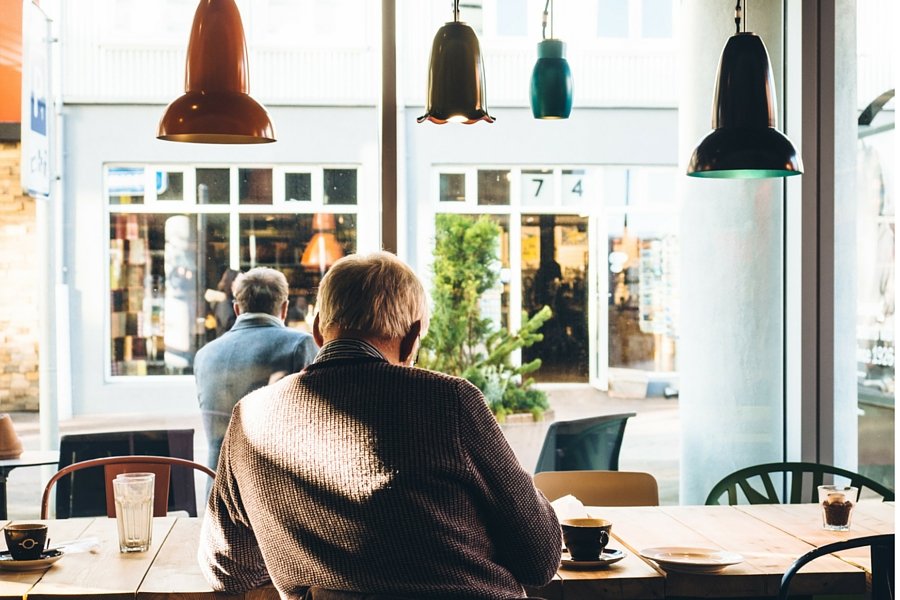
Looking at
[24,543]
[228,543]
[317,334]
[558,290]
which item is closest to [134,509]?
[24,543]

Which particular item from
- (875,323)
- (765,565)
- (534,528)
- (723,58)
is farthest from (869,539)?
(875,323)

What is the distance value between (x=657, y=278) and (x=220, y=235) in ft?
6.51

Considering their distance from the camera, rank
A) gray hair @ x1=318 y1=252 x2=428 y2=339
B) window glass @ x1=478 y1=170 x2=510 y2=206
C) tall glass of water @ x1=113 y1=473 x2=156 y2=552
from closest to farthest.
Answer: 1. gray hair @ x1=318 y1=252 x2=428 y2=339
2. tall glass of water @ x1=113 y1=473 x2=156 y2=552
3. window glass @ x1=478 y1=170 x2=510 y2=206

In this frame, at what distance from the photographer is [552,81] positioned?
370cm

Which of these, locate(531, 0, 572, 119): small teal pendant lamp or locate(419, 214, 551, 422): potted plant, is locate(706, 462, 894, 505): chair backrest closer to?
locate(419, 214, 551, 422): potted plant

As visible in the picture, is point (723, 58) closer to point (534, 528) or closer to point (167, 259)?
point (534, 528)

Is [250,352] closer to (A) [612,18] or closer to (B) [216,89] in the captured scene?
(B) [216,89]

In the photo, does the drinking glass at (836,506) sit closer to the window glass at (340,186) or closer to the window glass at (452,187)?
the window glass at (452,187)

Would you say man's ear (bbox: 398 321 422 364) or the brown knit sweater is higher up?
man's ear (bbox: 398 321 422 364)

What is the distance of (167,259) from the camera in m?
4.57

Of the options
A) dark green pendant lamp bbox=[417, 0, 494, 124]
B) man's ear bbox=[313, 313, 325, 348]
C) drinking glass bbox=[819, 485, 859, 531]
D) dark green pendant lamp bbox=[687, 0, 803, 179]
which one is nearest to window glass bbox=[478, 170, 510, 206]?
dark green pendant lamp bbox=[417, 0, 494, 124]

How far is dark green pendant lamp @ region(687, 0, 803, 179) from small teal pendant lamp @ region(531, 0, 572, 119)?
3.15 feet

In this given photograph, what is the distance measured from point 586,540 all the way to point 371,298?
2.62 ft

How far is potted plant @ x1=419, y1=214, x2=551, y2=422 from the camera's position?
15.3 ft
